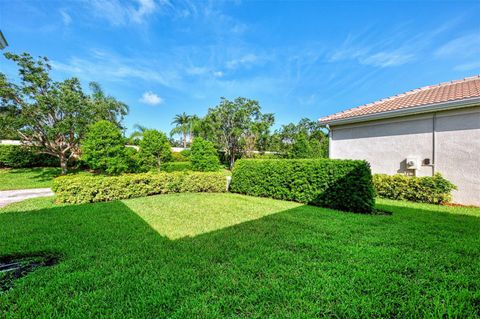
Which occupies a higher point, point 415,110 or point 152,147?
point 415,110

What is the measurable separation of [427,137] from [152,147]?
13.9 metres

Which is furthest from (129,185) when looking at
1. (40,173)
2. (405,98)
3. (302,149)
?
(302,149)

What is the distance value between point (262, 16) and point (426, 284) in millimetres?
10215

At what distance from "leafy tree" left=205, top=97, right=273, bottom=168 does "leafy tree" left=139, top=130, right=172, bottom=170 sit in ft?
35.6

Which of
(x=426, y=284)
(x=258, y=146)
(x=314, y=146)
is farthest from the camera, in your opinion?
(x=258, y=146)

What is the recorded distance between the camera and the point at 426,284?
227 centimetres

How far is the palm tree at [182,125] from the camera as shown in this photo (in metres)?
34.6

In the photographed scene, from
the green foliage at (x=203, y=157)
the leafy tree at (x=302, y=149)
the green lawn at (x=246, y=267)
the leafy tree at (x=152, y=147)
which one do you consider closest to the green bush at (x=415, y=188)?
the green lawn at (x=246, y=267)

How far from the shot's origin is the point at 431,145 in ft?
23.6

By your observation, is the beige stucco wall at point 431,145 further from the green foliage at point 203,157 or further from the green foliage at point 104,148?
the green foliage at point 104,148

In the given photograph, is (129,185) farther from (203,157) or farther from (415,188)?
(415,188)

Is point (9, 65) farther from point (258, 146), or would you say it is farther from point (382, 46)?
point (258, 146)

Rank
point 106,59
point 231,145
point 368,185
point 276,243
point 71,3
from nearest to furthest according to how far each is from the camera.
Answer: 1. point 276,243
2. point 368,185
3. point 71,3
4. point 106,59
5. point 231,145

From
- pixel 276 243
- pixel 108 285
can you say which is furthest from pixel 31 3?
pixel 276 243
